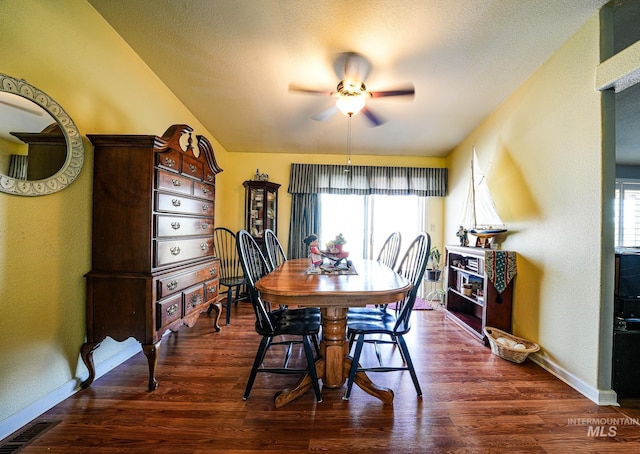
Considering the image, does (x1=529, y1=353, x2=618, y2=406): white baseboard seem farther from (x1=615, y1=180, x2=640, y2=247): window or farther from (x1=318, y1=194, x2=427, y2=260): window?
(x1=615, y1=180, x2=640, y2=247): window

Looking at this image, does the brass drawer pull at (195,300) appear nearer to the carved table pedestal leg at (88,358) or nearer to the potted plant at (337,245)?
the carved table pedestal leg at (88,358)

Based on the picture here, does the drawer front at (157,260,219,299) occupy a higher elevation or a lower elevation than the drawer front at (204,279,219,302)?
higher

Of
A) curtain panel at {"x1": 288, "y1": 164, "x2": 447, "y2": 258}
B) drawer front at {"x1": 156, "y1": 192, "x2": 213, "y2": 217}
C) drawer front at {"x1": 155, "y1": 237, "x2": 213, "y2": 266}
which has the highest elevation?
curtain panel at {"x1": 288, "y1": 164, "x2": 447, "y2": 258}

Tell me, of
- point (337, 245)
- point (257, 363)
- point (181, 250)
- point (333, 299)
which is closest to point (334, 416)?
point (257, 363)

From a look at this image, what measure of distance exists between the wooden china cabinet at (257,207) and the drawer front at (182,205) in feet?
4.83

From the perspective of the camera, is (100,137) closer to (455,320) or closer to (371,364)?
(371,364)

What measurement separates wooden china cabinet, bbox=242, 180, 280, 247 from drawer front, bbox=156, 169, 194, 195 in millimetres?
1805

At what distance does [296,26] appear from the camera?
5.57ft

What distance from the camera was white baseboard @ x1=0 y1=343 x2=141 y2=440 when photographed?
4.10 ft

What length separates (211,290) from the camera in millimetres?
2297

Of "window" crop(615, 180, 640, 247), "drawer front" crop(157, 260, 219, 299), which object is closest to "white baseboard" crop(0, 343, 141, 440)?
"drawer front" crop(157, 260, 219, 299)

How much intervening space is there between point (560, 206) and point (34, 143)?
352 centimetres

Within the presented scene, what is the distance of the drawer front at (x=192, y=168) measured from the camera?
1.94m

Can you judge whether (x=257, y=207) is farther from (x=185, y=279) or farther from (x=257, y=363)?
(x=257, y=363)
